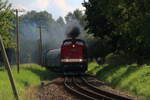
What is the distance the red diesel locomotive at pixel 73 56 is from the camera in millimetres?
39875

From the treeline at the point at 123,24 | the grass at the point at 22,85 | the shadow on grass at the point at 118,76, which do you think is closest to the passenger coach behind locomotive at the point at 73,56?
the shadow on grass at the point at 118,76

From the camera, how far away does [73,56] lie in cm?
4019

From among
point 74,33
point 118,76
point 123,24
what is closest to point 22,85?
point 118,76

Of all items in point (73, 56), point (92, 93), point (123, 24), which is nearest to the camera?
point (92, 93)

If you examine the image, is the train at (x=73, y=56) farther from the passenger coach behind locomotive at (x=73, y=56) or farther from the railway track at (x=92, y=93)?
the railway track at (x=92, y=93)

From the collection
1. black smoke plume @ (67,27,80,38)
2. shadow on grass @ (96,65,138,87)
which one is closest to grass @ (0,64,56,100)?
shadow on grass @ (96,65,138,87)

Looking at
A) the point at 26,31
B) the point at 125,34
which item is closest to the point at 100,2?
the point at 125,34

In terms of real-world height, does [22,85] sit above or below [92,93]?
below

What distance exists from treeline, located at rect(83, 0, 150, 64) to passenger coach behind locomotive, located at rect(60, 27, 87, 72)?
4031 millimetres

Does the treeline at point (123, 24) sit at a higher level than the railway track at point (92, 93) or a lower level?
higher

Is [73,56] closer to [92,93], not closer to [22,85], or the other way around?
[22,85]

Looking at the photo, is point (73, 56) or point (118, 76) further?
point (73, 56)

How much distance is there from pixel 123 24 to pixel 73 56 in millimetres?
6025

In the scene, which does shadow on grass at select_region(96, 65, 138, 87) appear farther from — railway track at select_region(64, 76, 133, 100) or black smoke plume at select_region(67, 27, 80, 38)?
black smoke plume at select_region(67, 27, 80, 38)
